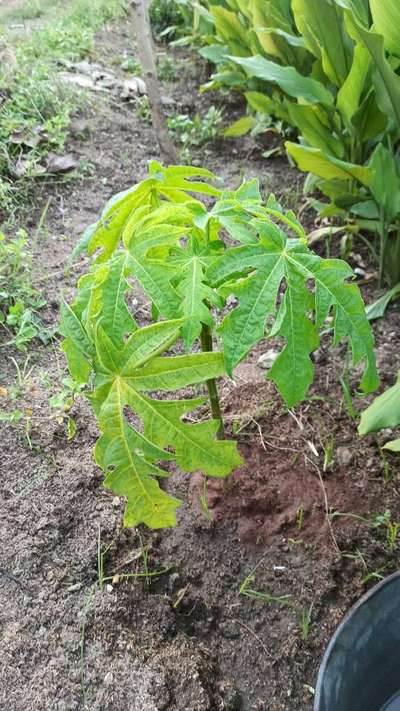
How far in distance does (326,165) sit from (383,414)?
1096mm

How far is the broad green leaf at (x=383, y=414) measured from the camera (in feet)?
4.67

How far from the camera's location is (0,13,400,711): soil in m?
1.27

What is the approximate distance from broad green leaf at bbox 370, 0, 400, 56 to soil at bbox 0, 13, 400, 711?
3.49ft

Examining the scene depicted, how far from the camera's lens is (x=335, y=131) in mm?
2336

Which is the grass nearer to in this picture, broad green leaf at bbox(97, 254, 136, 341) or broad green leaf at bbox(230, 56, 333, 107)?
broad green leaf at bbox(230, 56, 333, 107)

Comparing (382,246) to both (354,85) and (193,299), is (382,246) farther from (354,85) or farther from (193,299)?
(193,299)

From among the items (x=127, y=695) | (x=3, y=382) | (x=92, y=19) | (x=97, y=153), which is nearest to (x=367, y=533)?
(x=127, y=695)

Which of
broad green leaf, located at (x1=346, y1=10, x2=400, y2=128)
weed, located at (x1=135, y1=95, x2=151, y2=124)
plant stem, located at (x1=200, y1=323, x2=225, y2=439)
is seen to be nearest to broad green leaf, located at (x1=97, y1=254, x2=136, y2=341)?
plant stem, located at (x1=200, y1=323, x2=225, y2=439)

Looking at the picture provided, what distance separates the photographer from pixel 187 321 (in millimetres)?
984

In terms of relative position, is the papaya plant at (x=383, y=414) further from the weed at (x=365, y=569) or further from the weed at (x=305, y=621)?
the weed at (x=305, y=621)

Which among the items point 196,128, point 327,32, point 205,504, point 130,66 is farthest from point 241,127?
point 205,504

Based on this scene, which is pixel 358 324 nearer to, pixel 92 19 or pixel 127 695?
pixel 127 695

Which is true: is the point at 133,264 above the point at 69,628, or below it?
above

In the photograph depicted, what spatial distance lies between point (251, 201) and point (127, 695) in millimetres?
1023
